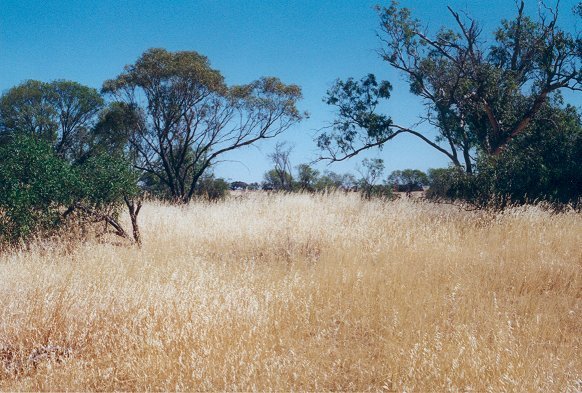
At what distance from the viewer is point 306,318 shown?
181 inches

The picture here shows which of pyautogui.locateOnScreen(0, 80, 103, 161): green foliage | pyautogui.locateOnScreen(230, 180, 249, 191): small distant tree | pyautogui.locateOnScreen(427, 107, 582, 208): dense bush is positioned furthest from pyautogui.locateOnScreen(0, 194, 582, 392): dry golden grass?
pyautogui.locateOnScreen(230, 180, 249, 191): small distant tree

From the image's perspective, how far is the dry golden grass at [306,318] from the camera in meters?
3.43

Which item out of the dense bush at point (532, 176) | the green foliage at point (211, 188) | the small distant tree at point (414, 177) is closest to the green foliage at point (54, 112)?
the green foliage at point (211, 188)

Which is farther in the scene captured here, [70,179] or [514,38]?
[514,38]

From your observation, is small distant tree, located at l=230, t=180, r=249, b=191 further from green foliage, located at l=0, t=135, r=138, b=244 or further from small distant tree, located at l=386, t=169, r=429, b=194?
green foliage, located at l=0, t=135, r=138, b=244

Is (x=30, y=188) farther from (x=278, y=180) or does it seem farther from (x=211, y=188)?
(x=278, y=180)

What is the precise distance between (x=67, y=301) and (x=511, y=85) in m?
14.8

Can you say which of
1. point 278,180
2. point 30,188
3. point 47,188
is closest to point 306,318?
point 47,188

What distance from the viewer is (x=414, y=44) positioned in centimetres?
1730

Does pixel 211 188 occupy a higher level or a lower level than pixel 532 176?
lower

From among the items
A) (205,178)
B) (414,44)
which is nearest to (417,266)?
(414,44)

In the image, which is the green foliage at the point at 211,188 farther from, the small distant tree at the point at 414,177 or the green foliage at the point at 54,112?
the small distant tree at the point at 414,177

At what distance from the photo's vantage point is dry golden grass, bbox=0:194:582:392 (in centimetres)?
343

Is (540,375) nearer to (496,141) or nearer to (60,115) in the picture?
(496,141)
